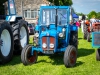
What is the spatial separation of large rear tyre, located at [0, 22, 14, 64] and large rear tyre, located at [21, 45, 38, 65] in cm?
67

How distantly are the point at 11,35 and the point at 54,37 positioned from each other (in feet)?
5.97

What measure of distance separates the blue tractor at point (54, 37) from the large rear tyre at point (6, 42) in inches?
26.5

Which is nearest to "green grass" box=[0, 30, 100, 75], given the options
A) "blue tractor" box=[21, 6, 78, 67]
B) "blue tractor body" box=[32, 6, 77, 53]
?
"blue tractor" box=[21, 6, 78, 67]

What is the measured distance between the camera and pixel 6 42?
940cm

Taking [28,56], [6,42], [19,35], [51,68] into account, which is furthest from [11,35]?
[51,68]

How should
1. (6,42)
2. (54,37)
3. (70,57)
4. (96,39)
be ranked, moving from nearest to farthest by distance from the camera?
(70,57) < (54,37) < (96,39) < (6,42)

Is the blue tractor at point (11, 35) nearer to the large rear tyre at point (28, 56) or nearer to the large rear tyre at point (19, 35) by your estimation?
the large rear tyre at point (19, 35)

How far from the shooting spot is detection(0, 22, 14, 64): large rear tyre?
8.65 metres

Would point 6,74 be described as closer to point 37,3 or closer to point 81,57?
point 81,57

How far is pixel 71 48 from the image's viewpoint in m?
8.40

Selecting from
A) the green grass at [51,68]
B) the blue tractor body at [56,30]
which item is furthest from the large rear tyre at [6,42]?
the blue tractor body at [56,30]

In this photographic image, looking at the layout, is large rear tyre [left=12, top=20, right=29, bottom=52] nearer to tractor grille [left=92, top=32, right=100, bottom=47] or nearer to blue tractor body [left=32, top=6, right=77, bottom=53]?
blue tractor body [left=32, top=6, right=77, bottom=53]

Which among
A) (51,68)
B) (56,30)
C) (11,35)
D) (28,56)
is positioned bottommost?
(51,68)

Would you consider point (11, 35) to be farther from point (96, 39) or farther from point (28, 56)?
point (96, 39)
